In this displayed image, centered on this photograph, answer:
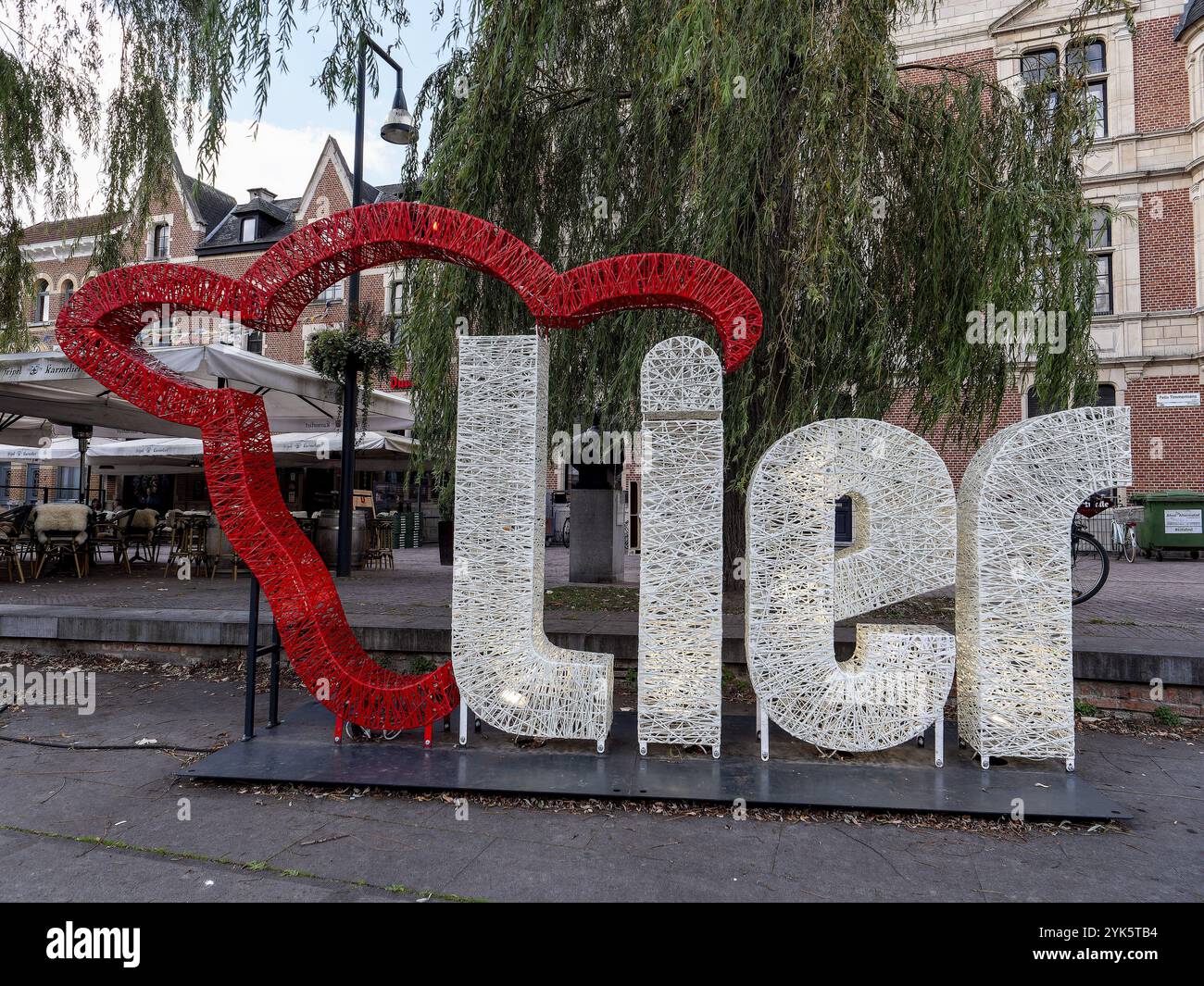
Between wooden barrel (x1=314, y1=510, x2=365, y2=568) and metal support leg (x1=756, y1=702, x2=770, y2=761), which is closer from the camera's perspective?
metal support leg (x1=756, y1=702, x2=770, y2=761)

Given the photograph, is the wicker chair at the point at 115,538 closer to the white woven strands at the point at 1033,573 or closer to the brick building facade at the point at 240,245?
the white woven strands at the point at 1033,573

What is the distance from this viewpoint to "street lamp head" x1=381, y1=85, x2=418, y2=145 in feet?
33.0

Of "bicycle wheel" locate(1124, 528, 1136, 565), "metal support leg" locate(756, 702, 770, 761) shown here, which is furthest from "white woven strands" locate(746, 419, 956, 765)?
"bicycle wheel" locate(1124, 528, 1136, 565)

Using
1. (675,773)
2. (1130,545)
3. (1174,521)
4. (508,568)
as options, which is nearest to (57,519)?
(508,568)

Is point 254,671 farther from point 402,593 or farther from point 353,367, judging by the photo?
point 353,367

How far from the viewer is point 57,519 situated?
957 cm

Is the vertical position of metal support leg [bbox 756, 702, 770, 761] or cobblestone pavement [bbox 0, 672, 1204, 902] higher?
metal support leg [bbox 756, 702, 770, 761]

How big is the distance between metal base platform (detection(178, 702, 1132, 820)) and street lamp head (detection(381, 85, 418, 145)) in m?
8.69

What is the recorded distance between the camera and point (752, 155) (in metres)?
5.45

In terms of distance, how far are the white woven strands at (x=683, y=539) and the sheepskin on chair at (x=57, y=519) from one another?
30.1 ft

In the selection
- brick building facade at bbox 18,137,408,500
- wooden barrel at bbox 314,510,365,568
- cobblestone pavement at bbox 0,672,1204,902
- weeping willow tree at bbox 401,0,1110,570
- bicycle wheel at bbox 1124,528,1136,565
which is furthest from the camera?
brick building facade at bbox 18,137,408,500

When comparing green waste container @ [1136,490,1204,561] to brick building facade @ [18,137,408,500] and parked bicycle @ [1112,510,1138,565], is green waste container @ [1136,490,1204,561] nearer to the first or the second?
parked bicycle @ [1112,510,1138,565]

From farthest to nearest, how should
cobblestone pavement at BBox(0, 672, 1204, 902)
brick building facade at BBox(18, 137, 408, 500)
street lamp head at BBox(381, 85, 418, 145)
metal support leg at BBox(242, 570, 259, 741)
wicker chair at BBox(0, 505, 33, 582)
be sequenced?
brick building facade at BBox(18, 137, 408, 500), street lamp head at BBox(381, 85, 418, 145), wicker chair at BBox(0, 505, 33, 582), metal support leg at BBox(242, 570, 259, 741), cobblestone pavement at BBox(0, 672, 1204, 902)

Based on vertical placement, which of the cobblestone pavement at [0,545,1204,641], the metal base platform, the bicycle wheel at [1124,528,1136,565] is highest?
the bicycle wheel at [1124,528,1136,565]
